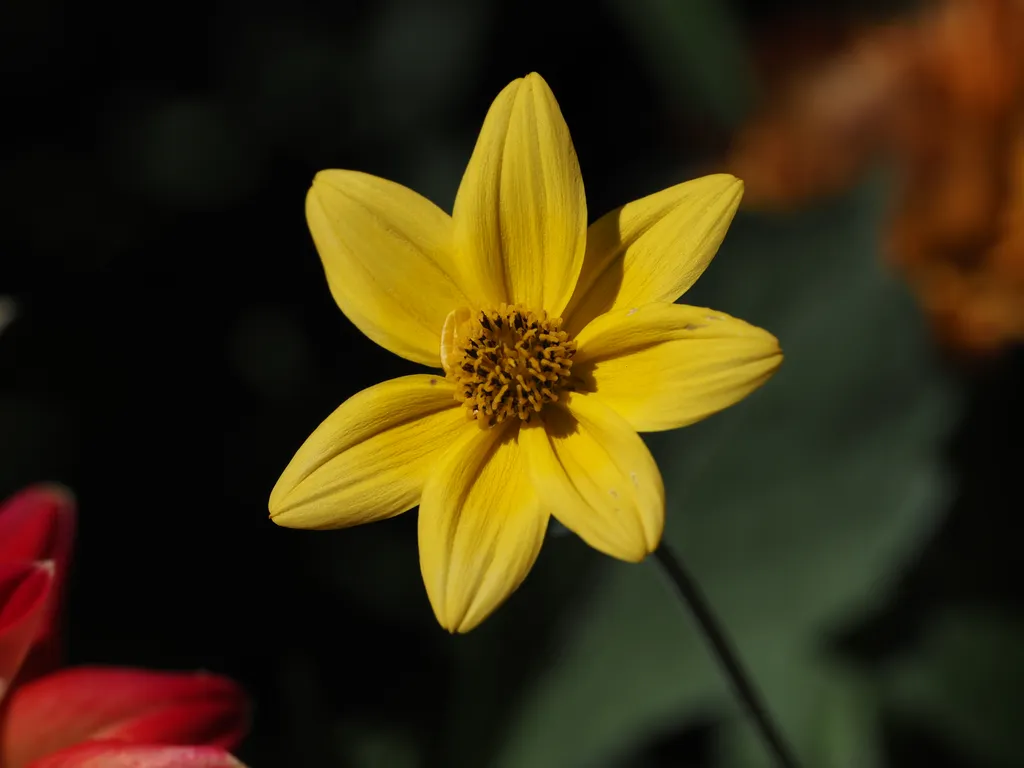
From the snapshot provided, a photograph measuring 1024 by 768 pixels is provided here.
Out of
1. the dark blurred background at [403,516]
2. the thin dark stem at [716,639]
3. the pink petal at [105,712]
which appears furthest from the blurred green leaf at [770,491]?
the pink petal at [105,712]

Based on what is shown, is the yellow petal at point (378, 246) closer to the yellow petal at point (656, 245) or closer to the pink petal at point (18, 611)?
the yellow petal at point (656, 245)

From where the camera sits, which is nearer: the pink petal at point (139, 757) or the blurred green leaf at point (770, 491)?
the pink petal at point (139, 757)

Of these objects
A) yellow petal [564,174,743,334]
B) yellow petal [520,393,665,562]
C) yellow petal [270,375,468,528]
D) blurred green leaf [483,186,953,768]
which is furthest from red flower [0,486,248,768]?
→ blurred green leaf [483,186,953,768]

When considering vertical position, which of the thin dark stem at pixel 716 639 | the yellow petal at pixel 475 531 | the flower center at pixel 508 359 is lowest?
the thin dark stem at pixel 716 639

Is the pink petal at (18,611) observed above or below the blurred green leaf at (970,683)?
above

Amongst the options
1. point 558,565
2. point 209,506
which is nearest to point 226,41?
point 209,506

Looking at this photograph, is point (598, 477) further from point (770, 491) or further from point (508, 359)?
point (770, 491)

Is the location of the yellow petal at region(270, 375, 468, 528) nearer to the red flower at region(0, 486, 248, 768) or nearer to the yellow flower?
the yellow flower
